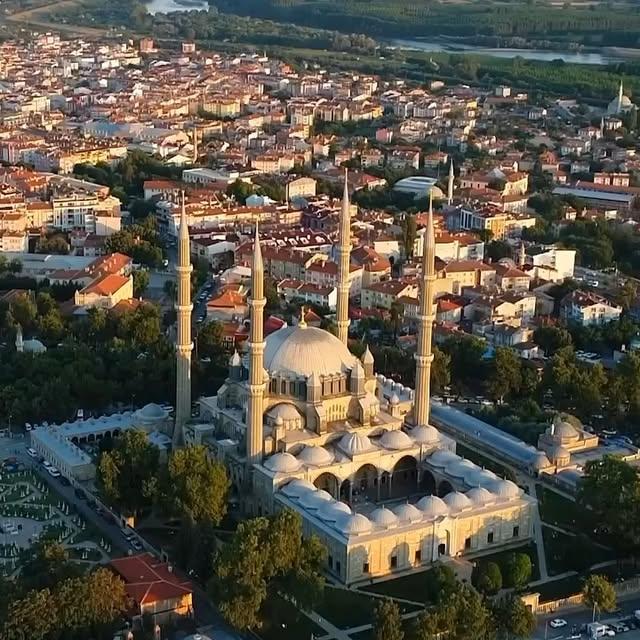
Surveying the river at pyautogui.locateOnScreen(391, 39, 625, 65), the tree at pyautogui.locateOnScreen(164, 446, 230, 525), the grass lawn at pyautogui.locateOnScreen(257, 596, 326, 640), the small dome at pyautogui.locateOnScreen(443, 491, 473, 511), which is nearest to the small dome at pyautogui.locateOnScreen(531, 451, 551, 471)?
the small dome at pyautogui.locateOnScreen(443, 491, 473, 511)

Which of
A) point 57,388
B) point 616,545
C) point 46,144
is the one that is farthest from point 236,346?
point 46,144

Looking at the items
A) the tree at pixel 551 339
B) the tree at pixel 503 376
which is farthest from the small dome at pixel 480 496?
the tree at pixel 551 339

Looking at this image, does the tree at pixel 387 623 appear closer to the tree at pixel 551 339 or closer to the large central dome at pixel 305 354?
the large central dome at pixel 305 354

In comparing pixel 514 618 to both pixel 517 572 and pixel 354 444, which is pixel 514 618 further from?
pixel 354 444

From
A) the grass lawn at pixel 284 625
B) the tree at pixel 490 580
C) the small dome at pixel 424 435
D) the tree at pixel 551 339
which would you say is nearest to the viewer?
the grass lawn at pixel 284 625

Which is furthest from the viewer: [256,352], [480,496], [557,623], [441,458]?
[441,458]

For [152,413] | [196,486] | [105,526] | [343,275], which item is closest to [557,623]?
[196,486]
